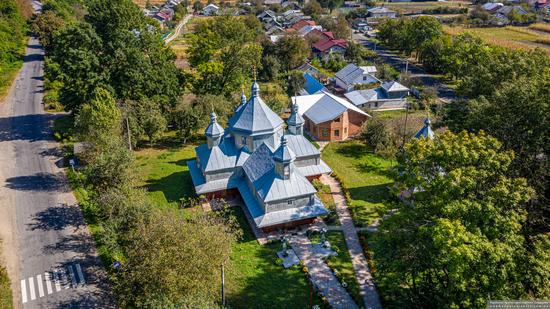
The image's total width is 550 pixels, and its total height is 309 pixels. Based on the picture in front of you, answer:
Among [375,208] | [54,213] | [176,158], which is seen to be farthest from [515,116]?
[54,213]

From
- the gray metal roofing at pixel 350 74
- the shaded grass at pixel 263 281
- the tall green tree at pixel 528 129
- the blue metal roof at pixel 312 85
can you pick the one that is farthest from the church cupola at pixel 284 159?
the gray metal roofing at pixel 350 74

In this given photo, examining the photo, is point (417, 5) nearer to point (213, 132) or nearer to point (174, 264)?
point (213, 132)

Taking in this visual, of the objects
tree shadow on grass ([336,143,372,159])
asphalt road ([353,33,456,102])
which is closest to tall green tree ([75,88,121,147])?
tree shadow on grass ([336,143,372,159])

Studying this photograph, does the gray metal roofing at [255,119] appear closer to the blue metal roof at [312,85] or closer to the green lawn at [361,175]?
the green lawn at [361,175]

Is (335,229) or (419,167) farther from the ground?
(419,167)

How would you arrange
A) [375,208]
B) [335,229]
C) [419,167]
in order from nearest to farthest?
[419,167], [335,229], [375,208]

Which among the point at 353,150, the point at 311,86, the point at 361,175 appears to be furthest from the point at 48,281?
the point at 311,86

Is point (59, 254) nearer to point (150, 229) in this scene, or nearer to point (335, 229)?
point (150, 229)
